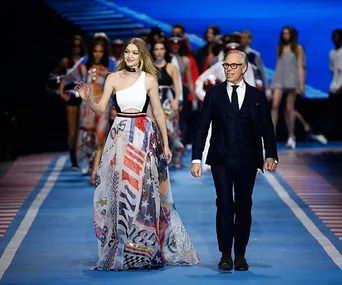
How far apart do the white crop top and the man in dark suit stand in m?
0.60

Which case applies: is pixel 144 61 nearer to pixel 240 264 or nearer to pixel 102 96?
pixel 102 96

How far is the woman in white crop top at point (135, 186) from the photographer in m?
11.0

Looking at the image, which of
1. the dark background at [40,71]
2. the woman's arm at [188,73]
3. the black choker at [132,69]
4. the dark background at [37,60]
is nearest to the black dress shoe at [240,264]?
the black choker at [132,69]

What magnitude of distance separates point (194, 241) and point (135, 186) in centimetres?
165

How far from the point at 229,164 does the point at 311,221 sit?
11.1ft

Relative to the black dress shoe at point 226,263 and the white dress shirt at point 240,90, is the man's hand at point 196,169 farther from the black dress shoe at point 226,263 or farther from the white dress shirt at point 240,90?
the black dress shoe at point 226,263

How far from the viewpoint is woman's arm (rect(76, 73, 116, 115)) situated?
10.7 m

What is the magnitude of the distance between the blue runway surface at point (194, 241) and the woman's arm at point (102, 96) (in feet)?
3.95

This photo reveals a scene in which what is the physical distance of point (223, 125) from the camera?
1079 centimetres

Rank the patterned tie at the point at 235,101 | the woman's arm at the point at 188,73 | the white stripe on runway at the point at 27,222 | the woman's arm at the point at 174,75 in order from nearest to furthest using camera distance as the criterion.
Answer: the patterned tie at the point at 235,101
the white stripe on runway at the point at 27,222
the woman's arm at the point at 174,75
the woman's arm at the point at 188,73

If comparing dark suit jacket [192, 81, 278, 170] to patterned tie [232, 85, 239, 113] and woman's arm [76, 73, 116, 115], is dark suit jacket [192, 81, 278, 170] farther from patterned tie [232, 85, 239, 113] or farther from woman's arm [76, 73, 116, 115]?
woman's arm [76, 73, 116, 115]

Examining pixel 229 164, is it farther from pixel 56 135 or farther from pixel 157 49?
pixel 56 135

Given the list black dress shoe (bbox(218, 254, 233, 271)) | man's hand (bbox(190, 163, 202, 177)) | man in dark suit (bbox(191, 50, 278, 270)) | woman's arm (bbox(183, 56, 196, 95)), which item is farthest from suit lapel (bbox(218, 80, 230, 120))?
woman's arm (bbox(183, 56, 196, 95))

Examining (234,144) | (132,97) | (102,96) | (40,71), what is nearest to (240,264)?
(234,144)
